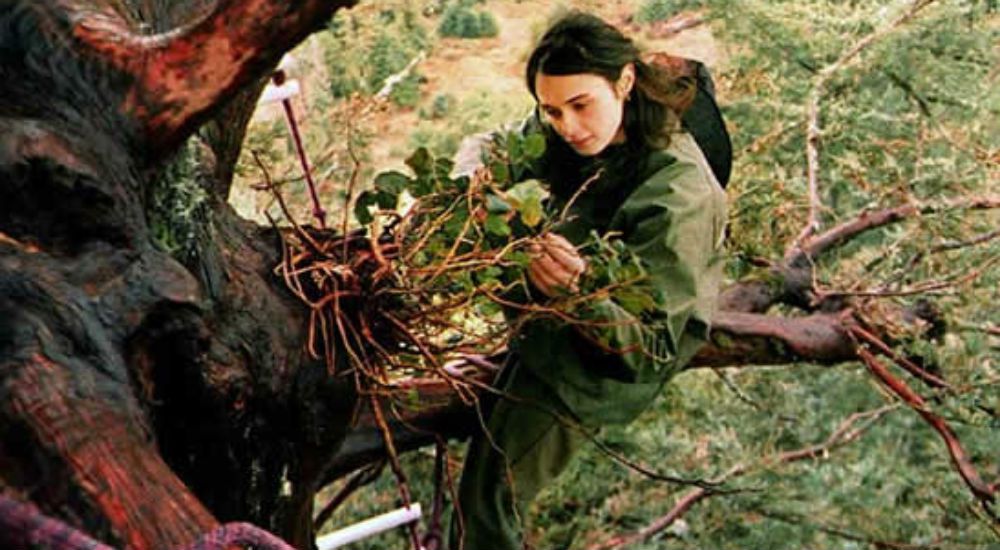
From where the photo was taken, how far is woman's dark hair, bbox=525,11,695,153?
180 centimetres

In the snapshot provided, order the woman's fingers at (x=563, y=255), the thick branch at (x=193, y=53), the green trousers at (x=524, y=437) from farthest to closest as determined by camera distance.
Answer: the green trousers at (x=524, y=437) < the woman's fingers at (x=563, y=255) < the thick branch at (x=193, y=53)

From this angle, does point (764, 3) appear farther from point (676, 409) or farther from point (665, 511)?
point (665, 511)

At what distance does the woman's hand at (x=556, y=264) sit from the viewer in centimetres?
164

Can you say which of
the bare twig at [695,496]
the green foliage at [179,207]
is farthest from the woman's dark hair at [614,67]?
the bare twig at [695,496]

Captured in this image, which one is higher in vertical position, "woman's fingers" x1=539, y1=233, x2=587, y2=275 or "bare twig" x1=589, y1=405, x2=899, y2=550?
"woman's fingers" x1=539, y1=233, x2=587, y2=275

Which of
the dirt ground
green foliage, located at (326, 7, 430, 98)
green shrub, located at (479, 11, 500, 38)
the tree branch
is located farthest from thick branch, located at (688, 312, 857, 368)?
green shrub, located at (479, 11, 500, 38)

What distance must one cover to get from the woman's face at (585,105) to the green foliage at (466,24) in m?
5.02

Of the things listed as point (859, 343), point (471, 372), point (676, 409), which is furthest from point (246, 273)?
point (676, 409)

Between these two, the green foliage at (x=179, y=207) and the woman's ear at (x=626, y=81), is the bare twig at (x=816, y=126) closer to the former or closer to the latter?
the woman's ear at (x=626, y=81)

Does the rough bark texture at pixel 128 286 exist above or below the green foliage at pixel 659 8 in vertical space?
above

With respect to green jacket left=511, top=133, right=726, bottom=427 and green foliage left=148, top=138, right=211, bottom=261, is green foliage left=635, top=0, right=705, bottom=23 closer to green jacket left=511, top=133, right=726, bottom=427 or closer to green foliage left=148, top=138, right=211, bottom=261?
green jacket left=511, top=133, right=726, bottom=427

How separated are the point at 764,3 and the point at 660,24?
0.43 m

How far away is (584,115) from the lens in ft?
6.01

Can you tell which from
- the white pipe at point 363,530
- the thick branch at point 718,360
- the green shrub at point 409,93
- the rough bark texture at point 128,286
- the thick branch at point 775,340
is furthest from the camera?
the green shrub at point 409,93
